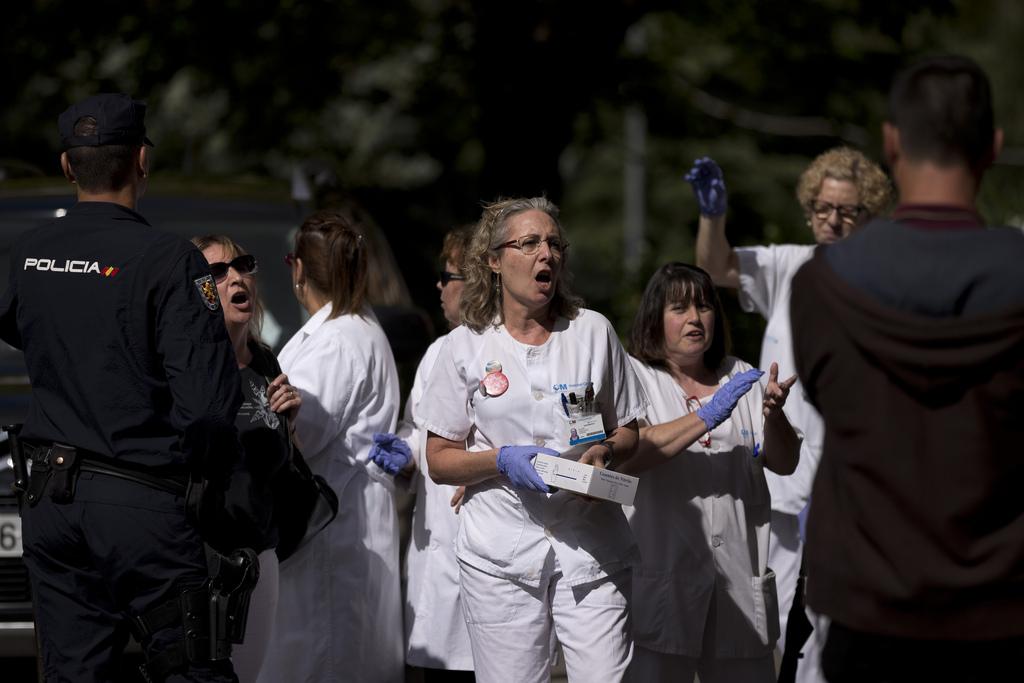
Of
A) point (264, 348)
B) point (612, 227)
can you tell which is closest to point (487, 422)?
point (264, 348)

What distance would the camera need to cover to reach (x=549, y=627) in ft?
14.9

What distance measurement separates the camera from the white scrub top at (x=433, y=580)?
17.1 ft

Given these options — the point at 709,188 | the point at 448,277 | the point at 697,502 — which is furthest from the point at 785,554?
the point at 448,277

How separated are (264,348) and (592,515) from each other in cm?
143

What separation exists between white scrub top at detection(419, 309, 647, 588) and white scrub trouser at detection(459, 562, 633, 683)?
0.05 m

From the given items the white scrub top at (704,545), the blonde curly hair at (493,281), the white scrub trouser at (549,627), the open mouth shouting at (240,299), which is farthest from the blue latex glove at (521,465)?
the open mouth shouting at (240,299)

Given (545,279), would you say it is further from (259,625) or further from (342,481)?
(259,625)

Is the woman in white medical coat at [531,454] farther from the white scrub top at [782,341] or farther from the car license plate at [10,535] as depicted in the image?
the car license plate at [10,535]

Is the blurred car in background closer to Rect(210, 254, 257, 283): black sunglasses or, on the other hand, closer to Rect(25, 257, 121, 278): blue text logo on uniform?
Rect(210, 254, 257, 283): black sunglasses

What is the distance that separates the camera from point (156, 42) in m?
10.6

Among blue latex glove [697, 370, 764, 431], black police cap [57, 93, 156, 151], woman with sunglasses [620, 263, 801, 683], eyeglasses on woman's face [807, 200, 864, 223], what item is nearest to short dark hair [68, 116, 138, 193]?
black police cap [57, 93, 156, 151]

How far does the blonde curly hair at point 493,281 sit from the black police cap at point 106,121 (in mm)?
1161

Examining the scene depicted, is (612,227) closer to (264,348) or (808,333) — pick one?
(264,348)

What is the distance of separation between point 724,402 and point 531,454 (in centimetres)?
85
